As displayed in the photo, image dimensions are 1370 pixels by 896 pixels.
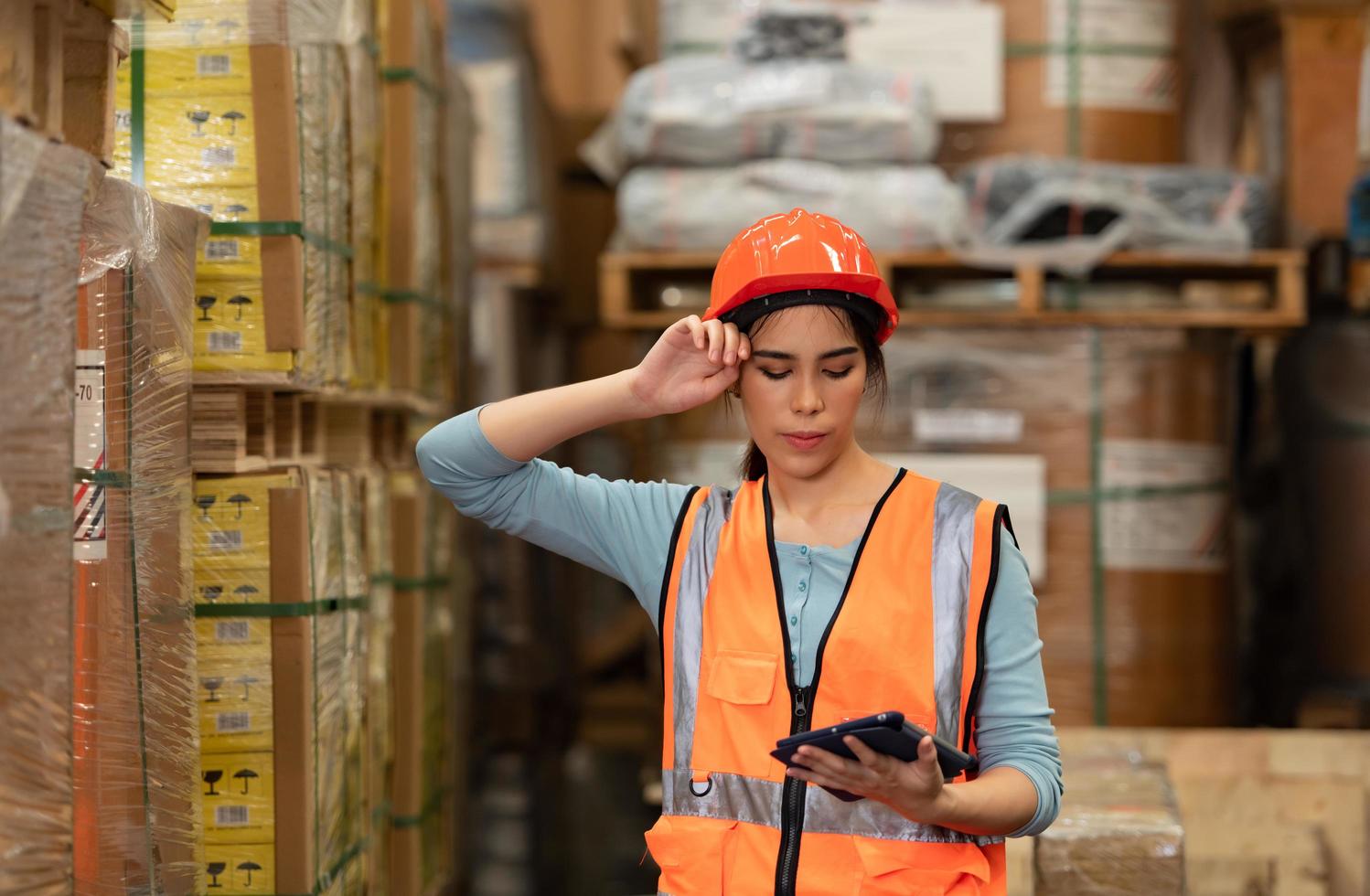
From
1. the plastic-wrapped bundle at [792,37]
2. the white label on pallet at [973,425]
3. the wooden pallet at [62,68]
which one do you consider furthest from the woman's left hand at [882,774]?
the plastic-wrapped bundle at [792,37]

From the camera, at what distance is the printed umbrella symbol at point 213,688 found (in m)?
2.98

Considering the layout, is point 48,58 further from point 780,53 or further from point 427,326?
point 780,53

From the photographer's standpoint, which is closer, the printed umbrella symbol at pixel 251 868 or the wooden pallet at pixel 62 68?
the wooden pallet at pixel 62 68

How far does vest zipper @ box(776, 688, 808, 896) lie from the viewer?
2.03 m

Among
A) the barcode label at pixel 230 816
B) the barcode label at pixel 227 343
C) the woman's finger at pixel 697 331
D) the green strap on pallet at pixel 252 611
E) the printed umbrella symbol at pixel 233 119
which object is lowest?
A: the barcode label at pixel 230 816

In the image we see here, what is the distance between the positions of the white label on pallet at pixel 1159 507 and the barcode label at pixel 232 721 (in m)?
2.73

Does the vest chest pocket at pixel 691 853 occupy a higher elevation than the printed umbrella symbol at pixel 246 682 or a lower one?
lower

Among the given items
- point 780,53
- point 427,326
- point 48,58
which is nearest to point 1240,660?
point 780,53

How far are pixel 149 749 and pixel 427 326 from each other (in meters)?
2.00

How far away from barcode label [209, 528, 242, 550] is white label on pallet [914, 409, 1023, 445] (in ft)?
7.59

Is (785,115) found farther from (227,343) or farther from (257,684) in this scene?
(257,684)

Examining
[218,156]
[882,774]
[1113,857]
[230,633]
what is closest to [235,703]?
[230,633]

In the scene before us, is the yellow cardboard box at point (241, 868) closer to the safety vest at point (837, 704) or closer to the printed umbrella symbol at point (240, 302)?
the printed umbrella symbol at point (240, 302)

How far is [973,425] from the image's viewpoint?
459cm
